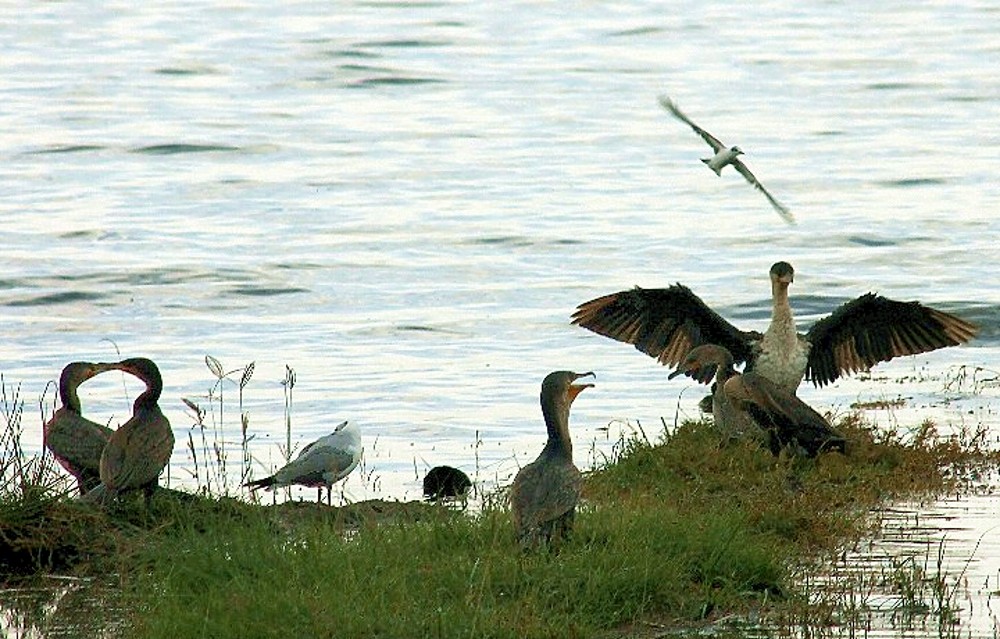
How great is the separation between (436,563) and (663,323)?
4.83 meters

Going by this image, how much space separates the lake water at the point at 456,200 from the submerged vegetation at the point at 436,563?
1.93 meters

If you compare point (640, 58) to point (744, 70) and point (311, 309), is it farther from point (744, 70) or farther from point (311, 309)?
point (311, 309)

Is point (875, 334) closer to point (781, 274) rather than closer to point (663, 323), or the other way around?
point (781, 274)

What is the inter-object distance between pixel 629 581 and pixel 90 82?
1021 inches

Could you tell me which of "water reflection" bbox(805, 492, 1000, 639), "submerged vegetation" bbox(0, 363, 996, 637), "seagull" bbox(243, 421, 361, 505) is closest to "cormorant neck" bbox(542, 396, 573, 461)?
"submerged vegetation" bbox(0, 363, 996, 637)

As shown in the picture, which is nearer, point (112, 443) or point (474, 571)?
point (474, 571)

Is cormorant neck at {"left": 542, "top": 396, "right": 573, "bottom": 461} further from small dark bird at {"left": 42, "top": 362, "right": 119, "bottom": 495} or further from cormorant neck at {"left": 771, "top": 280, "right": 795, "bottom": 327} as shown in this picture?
cormorant neck at {"left": 771, "top": 280, "right": 795, "bottom": 327}

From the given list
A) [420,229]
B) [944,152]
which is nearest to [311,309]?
[420,229]

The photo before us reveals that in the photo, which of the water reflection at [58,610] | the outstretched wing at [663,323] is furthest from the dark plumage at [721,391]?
the water reflection at [58,610]

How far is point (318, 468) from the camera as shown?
9.71 meters

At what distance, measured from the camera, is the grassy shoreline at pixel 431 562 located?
7230 millimetres

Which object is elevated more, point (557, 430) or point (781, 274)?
point (781, 274)

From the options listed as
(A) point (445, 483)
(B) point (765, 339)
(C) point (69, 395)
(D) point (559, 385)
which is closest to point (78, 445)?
(C) point (69, 395)

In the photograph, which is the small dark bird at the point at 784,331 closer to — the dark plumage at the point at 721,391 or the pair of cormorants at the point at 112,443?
the dark plumage at the point at 721,391
